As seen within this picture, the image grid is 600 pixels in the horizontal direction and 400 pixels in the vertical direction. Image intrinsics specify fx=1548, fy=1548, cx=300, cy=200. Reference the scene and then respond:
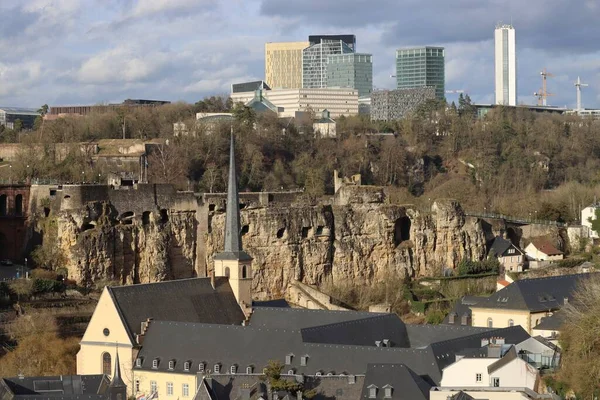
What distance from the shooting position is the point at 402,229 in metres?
97.2

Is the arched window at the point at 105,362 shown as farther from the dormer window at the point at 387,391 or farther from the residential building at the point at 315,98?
the residential building at the point at 315,98

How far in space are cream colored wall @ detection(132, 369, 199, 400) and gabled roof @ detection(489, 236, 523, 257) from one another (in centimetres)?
3841

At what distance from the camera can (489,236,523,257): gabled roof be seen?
316 feet

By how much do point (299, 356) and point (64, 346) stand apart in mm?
13889

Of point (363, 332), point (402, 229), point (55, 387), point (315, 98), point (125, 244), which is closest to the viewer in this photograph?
point (55, 387)

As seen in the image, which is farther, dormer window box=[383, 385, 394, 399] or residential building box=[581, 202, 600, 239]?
residential building box=[581, 202, 600, 239]

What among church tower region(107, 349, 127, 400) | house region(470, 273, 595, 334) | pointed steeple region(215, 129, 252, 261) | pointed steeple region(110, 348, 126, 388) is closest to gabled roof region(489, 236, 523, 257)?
house region(470, 273, 595, 334)

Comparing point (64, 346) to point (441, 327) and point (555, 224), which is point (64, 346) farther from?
point (555, 224)

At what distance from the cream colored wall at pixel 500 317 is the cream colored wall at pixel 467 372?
1817 centimetres

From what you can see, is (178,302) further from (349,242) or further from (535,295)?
(349,242)

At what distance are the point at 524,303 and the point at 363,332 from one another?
13.9 metres

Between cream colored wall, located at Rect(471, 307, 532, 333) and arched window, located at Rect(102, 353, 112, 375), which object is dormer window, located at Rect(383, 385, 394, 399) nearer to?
arched window, located at Rect(102, 353, 112, 375)

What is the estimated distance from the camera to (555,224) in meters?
103

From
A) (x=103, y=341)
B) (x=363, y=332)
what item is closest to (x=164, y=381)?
(x=103, y=341)
